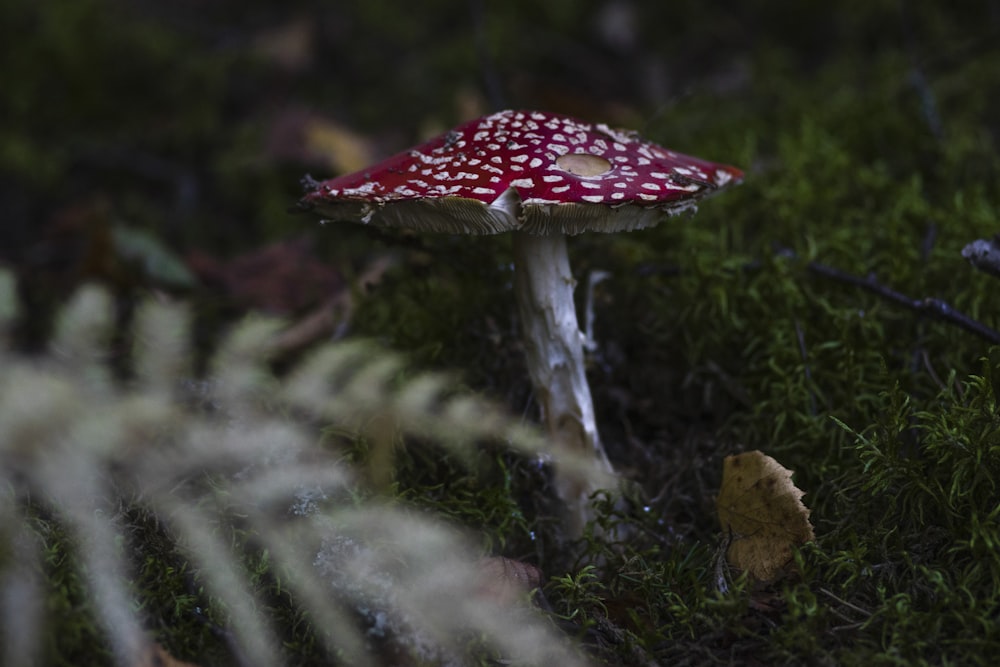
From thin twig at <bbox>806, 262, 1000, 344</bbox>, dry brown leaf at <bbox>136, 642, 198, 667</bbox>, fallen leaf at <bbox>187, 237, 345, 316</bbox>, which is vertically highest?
fallen leaf at <bbox>187, 237, 345, 316</bbox>

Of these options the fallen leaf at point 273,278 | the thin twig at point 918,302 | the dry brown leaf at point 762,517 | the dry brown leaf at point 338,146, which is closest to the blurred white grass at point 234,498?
the dry brown leaf at point 762,517

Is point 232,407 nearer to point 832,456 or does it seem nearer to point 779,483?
point 779,483

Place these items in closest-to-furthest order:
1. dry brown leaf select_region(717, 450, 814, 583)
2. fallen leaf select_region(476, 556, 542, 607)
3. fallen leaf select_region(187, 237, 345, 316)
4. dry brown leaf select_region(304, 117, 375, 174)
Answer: fallen leaf select_region(476, 556, 542, 607) < dry brown leaf select_region(717, 450, 814, 583) < fallen leaf select_region(187, 237, 345, 316) < dry brown leaf select_region(304, 117, 375, 174)

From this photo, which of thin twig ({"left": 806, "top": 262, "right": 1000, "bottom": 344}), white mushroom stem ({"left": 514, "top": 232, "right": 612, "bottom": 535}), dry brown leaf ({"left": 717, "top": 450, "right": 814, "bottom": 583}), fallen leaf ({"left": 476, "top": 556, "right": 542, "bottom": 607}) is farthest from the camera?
white mushroom stem ({"left": 514, "top": 232, "right": 612, "bottom": 535})

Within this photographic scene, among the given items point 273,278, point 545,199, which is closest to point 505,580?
point 545,199

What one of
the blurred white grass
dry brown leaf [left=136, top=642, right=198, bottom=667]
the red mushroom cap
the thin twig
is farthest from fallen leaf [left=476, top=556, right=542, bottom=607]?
the thin twig

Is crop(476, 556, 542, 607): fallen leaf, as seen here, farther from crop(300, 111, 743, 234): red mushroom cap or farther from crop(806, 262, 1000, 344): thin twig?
crop(806, 262, 1000, 344): thin twig
